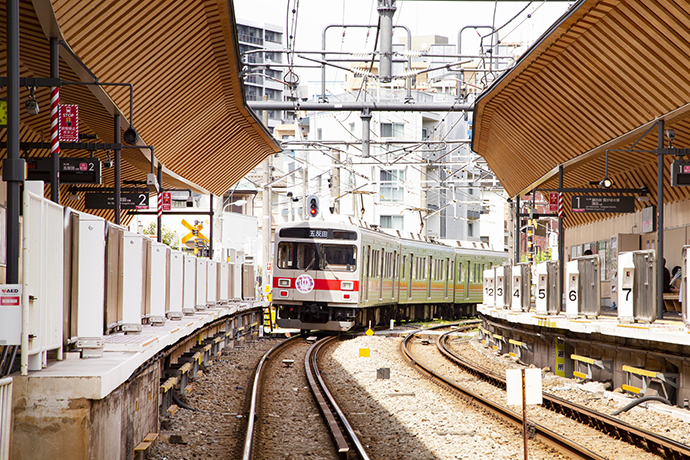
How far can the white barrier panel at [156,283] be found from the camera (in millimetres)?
9883

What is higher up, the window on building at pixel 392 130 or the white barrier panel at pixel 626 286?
the window on building at pixel 392 130

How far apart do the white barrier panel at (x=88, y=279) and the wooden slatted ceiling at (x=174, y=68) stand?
3402mm

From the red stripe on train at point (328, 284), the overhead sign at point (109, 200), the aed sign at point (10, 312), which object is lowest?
the red stripe on train at point (328, 284)

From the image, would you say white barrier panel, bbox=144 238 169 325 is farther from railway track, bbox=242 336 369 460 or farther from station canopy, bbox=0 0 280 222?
station canopy, bbox=0 0 280 222

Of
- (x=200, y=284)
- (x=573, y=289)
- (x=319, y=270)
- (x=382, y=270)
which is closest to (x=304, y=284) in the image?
(x=319, y=270)

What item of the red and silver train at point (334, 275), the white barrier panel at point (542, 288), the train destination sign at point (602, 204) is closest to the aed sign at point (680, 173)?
the white barrier panel at point (542, 288)

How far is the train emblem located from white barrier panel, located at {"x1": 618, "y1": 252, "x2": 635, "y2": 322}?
37.6 feet

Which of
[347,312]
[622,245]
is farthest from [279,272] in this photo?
[622,245]

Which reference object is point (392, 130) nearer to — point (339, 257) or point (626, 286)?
point (339, 257)

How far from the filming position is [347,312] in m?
22.5

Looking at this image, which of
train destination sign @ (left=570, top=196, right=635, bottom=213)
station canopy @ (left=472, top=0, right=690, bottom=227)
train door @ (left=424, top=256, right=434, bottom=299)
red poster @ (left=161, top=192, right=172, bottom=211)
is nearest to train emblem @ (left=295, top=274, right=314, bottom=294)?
red poster @ (left=161, top=192, right=172, bottom=211)

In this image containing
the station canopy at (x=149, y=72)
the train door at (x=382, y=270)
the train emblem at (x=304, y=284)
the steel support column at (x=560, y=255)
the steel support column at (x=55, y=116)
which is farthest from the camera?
the train door at (x=382, y=270)

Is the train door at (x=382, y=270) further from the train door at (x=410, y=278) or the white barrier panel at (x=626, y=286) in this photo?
the white barrier panel at (x=626, y=286)

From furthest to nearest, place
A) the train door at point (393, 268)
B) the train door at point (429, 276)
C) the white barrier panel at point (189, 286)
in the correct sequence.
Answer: the train door at point (429, 276)
the train door at point (393, 268)
the white barrier panel at point (189, 286)
